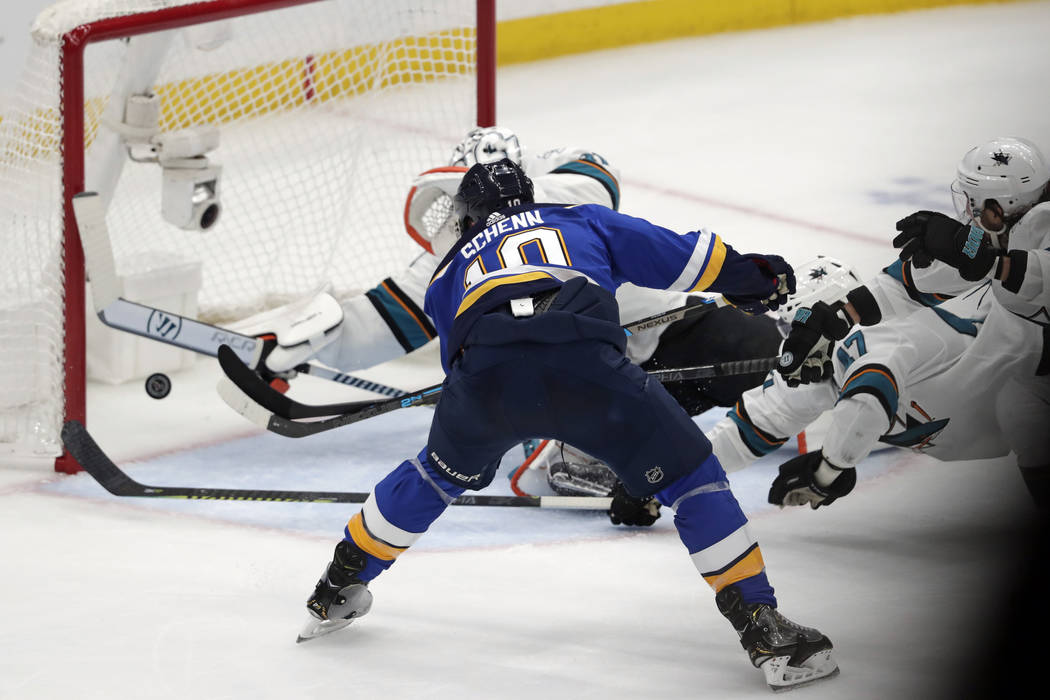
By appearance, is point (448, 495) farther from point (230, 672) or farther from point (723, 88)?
point (723, 88)

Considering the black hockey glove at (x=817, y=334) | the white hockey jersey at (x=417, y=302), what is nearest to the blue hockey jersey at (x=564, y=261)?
the black hockey glove at (x=817, y=334)

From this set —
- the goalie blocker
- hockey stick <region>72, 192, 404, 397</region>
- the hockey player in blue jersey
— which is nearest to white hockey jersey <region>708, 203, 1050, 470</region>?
the hockey player in blue jersey

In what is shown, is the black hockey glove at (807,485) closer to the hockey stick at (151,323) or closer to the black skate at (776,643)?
the black skate at (776,643)

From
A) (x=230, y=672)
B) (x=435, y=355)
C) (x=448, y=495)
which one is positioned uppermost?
(x=448, y=495)

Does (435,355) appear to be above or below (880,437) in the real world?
below

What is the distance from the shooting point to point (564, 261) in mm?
2273

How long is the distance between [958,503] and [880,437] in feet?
1.44

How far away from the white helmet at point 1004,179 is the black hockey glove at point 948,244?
0.22 meters

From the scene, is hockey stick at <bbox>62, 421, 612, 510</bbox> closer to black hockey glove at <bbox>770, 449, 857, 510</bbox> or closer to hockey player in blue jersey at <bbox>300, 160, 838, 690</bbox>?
black hockey glove at <bbox>770, 449, 857, 510</bbox>

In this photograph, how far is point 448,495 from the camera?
231cm

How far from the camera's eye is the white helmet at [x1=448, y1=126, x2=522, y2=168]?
336cm

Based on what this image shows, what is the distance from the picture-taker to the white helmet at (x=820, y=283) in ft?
10.2

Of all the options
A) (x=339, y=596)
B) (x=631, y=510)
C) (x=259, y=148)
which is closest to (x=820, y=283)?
(x=631, y=510)

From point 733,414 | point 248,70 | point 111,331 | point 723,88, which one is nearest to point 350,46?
point 248,70
